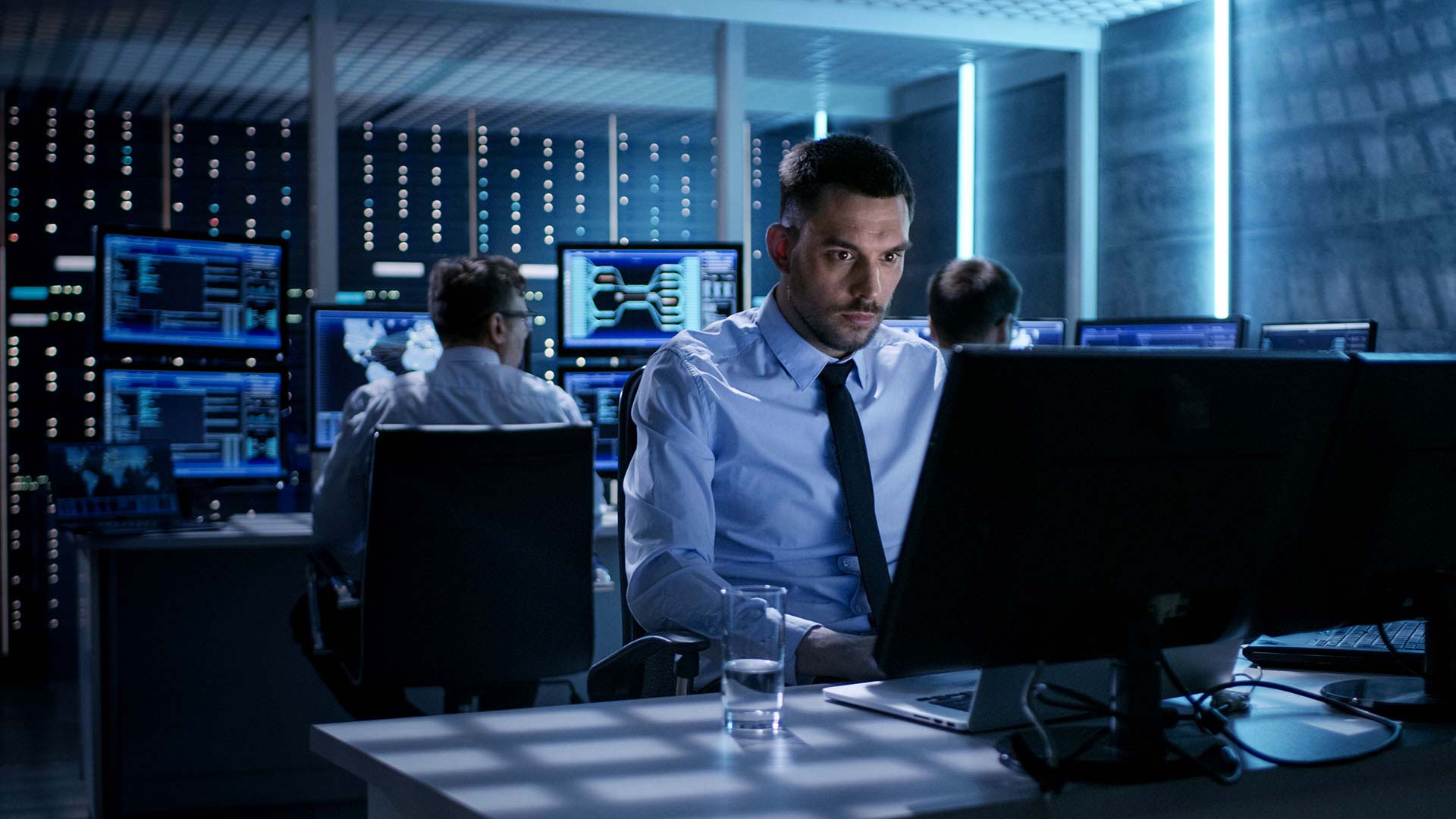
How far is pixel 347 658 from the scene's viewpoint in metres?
2.95

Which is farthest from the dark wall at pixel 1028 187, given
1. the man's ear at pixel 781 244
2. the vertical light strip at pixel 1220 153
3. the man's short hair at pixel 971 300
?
the man's ear at pixel 781 244

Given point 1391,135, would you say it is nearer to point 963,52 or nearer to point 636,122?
point 963,52

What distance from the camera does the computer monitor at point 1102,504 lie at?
111 cm

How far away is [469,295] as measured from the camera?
3400 millimetres

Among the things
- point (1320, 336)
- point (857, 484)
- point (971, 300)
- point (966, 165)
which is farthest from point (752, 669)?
point (966, 165)

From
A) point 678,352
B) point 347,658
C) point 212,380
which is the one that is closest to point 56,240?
point 212,380

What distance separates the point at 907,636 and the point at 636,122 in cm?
679

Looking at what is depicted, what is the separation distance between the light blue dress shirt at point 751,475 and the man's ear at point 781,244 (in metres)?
0.06

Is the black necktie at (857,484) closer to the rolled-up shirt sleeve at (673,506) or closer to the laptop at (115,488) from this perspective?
the rolled-up shirt sleeve at (673,506)

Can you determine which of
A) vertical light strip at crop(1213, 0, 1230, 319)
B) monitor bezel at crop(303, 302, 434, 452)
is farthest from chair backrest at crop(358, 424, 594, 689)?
vertical light strip at crop(1213, 0, 1230, 319)

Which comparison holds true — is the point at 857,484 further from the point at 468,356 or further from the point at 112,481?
the point at 112,481

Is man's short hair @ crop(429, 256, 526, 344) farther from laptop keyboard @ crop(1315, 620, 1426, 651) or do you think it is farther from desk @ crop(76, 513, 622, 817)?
laptop keyboard @ crop(1315, 620, 1426, 651)

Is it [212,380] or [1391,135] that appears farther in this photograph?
[1391,135]

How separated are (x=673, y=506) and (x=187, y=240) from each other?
2620 millimetres
